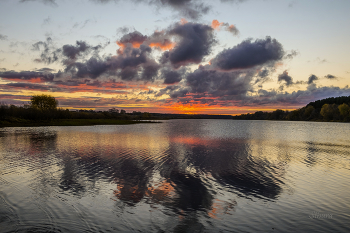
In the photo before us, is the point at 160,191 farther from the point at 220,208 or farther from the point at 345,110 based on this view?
the point at 345,110

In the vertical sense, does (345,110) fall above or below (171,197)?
above

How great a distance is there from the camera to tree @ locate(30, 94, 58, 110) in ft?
481

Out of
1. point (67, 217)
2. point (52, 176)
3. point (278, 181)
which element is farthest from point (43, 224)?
point (278, 181)

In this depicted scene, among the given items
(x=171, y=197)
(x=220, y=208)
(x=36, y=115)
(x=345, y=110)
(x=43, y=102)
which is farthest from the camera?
(x=345, y=110)

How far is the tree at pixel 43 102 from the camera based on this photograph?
5773 inches

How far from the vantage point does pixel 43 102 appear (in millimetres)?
148625

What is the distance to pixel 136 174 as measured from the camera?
18219 mm

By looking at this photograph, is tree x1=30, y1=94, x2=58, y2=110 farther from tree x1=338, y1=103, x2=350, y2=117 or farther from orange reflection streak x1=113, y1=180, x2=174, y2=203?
tree x1=338, y1=103, x2=350, y2=117

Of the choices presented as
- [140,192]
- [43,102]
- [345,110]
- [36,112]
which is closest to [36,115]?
[36,112]

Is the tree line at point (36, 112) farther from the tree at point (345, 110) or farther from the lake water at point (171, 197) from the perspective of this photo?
the tree at point (345, 110)

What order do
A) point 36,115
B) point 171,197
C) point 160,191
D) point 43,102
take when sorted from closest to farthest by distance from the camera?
point 171,197 < point 160,191 < point 36,115 < point 43,102

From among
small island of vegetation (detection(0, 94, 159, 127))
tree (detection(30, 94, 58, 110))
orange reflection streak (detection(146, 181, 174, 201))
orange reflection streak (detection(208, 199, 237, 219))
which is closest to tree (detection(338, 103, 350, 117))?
small island of vegetation (detection(0, 94, 159, 127))

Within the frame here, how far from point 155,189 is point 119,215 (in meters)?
4.35

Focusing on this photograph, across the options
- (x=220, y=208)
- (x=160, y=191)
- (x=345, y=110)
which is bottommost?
(x=160, y=191)
